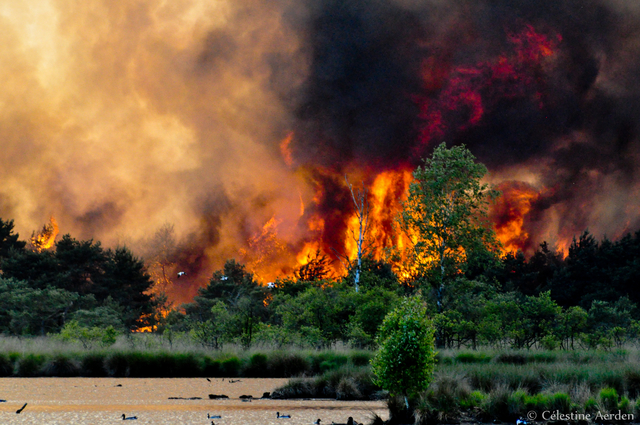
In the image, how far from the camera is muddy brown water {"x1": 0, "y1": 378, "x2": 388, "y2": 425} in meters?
15.1

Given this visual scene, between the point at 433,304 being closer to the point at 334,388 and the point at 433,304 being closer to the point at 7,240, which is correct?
the point at 334,388

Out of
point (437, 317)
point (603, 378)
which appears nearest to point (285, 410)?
point (603, 378)

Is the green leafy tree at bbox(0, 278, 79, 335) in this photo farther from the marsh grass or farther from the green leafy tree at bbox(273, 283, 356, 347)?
the marsh grass

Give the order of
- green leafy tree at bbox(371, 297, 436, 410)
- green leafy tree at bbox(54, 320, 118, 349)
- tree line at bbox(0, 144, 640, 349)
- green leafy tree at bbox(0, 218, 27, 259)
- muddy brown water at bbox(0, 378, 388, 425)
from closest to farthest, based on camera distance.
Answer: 1. green leafy tree at bbox(371, 297, 436, 410)
2. muddy brown water at bbox(0, 378, 388, 425)
3. green leafy tree at bbox(54, 320, 118, 349)
4. tree line at bbox(0, 144, 640, 349)
5. green leafy tree at bbox(0, 218, 27, 259)

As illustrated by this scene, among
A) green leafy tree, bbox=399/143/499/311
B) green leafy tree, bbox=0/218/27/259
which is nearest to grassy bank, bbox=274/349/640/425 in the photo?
→ green leafy tree, bbox=399/143/499/311

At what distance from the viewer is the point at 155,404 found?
17891 millimetres

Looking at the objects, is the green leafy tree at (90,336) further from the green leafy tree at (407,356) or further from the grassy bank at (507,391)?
the green leafy tree at (407,356)

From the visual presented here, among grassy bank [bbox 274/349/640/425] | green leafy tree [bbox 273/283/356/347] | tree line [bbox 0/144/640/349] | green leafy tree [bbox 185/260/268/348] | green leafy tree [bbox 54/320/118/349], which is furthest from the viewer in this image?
green leafy tree [bbox 185/260/268/348]

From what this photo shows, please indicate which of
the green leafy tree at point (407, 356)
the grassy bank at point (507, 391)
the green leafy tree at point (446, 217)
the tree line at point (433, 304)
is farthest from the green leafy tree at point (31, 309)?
the green leafy tree at point (407, 356)

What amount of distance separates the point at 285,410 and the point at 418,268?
85.1 ft

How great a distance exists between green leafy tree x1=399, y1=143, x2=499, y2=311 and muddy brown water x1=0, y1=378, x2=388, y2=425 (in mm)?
19884

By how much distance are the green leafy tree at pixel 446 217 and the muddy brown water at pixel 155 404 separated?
19.9 m

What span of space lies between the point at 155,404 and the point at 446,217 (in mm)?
27349

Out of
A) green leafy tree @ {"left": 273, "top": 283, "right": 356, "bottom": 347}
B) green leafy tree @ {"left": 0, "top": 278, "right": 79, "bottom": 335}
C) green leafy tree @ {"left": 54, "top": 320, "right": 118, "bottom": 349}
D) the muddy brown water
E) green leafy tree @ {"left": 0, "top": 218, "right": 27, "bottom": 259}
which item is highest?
green leafy tree @ {"left": 0, "top": 218, "right": 27, "bottom": 259}
